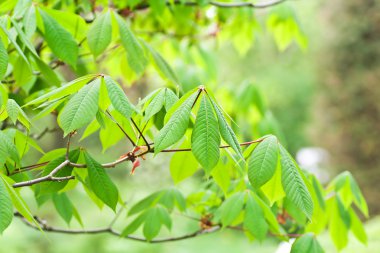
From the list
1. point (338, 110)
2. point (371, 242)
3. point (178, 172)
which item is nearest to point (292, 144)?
point (338, 110)

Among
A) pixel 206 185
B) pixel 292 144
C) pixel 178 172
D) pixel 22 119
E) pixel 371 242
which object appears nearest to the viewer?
pixel 22 119

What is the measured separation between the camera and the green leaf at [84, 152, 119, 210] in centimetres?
101

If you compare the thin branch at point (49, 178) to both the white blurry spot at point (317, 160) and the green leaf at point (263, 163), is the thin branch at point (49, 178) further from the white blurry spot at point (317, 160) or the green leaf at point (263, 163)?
the white blurry spot at point (317, 160)

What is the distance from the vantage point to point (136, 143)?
3.12 ft

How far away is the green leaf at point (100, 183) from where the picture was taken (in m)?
1.01

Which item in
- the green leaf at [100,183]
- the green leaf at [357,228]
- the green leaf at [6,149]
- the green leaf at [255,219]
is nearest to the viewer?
the green leaf at [6,149]

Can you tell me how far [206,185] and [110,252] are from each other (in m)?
4.27

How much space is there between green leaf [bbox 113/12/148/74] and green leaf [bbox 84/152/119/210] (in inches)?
13.0

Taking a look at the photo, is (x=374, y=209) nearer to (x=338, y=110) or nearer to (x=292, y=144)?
(x=338, y=110)

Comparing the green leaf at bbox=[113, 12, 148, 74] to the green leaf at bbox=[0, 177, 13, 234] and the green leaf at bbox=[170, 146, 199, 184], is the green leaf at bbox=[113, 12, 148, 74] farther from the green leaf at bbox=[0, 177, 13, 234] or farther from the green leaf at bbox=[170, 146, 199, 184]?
the green leaf at bbox=[0, 177, 13, 234]

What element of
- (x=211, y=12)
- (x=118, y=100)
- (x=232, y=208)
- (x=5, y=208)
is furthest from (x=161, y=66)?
(x=211, y=12)

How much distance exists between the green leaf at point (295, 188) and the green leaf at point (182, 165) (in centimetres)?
26

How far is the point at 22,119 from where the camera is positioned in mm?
955

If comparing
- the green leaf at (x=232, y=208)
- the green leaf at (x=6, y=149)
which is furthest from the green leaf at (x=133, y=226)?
the green leaf at (x=6, y=149)
